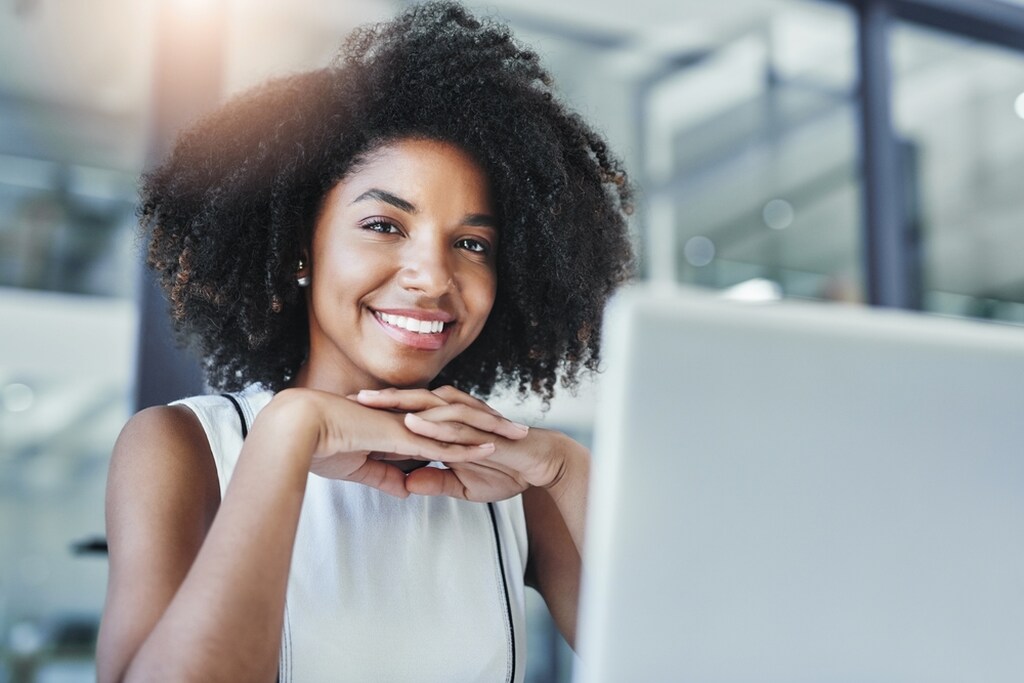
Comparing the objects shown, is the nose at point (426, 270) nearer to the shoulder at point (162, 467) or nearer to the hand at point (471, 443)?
the hand at point (471, 443)

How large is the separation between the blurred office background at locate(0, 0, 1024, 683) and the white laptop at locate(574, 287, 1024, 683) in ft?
4.89

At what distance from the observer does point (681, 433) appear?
0.56 metres

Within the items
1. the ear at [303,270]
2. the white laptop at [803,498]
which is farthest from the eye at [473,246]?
the white laptop at [803,498]

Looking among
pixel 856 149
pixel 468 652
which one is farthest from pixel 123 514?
pixel 856 149

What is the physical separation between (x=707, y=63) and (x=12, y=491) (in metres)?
2.52

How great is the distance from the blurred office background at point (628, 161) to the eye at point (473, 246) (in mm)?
838

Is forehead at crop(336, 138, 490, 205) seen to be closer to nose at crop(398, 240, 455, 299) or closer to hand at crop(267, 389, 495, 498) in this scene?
nose at crop(398, 240, 455, 299)

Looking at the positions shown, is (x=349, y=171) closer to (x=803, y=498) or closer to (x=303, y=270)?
(x=303, y=270)

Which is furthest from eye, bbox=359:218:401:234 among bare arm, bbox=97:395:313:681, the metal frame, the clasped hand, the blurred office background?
the metal frame

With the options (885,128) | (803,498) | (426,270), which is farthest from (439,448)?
(885,128)

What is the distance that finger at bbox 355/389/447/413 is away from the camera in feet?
3.50

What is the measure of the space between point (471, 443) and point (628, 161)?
2219 mm

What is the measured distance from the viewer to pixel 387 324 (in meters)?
1.21

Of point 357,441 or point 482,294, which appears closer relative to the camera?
point 357,441
